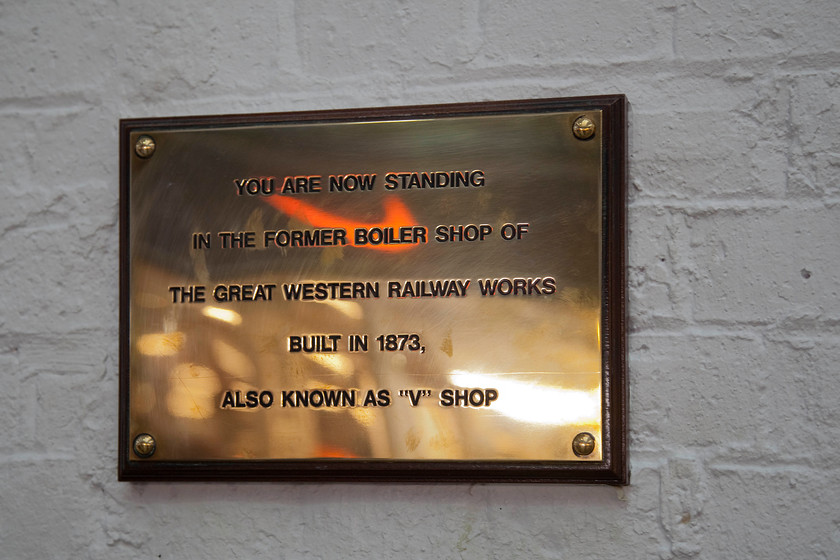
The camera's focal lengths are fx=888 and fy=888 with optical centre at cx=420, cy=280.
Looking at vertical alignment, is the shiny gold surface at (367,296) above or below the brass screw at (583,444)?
above

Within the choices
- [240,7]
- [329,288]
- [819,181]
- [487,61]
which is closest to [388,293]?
[329,288]

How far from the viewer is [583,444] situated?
117 centimetres

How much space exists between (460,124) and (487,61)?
0.10 metres

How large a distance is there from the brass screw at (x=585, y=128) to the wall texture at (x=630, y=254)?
6cm

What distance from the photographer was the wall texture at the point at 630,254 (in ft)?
3.81

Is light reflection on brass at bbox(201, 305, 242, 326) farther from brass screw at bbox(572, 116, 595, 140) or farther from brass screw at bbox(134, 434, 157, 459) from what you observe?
brass screw at bbox(572, 116, 595, 140)

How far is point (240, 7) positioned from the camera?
1.31m

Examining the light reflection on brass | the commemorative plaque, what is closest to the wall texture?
the commemorative plaque

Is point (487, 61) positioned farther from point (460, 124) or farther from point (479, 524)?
point (479, 524)

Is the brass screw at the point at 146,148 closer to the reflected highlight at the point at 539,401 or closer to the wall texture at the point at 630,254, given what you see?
the wall texture at the point at 630,254

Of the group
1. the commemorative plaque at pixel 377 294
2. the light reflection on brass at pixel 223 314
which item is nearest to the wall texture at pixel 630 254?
the commemorative plaque at pixel 377 294

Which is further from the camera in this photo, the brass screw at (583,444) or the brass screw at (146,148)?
the brass screw at (146,148)

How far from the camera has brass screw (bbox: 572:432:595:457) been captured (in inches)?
46.1

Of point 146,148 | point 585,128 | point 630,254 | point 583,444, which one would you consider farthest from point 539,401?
point 146,148
